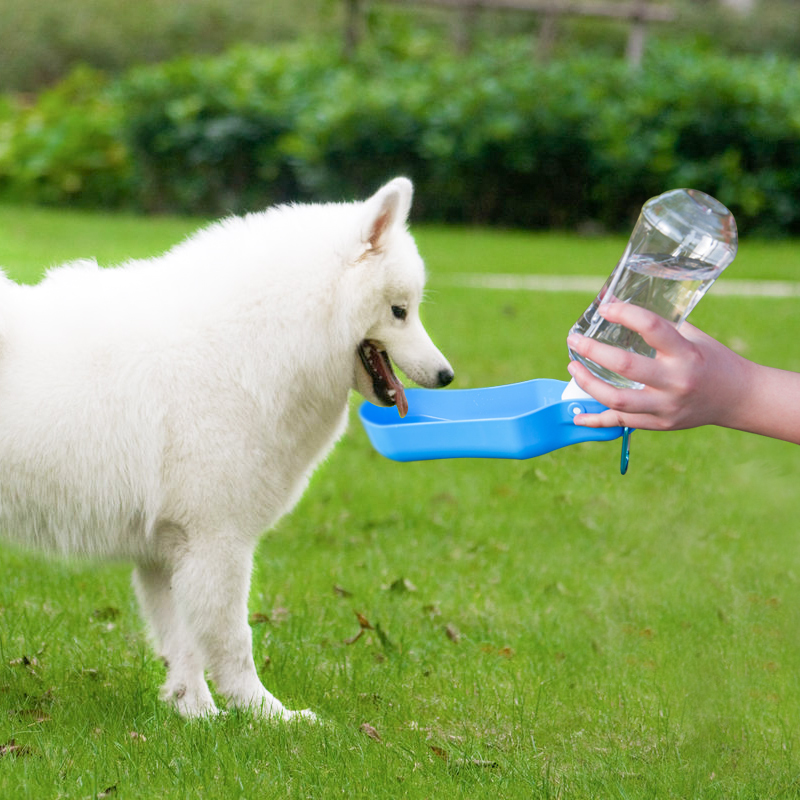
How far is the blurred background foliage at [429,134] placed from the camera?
1416 cm

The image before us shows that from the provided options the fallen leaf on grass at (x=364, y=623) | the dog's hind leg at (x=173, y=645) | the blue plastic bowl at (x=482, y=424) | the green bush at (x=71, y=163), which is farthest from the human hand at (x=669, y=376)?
the green bush at (x=71, y=163)

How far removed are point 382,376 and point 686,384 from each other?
1.18 metres

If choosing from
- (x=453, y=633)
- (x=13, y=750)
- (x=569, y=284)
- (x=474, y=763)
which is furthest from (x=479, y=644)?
(x=569, y=284)

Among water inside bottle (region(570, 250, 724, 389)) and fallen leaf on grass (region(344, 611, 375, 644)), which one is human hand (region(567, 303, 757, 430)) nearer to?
water inside bottle (region(570, 250, 724, 389))

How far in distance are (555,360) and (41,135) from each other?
12.7m

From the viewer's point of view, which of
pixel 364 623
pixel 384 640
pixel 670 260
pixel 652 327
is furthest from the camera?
pixel 364 623

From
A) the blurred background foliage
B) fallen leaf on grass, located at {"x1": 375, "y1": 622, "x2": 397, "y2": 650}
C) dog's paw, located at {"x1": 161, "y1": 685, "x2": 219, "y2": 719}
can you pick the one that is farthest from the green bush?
dog's paw, located at {"x1": 161, "y1": 685, "x2": 219, "y2": 719}

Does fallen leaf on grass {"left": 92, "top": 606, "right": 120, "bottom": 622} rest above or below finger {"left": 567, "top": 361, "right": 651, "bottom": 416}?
below

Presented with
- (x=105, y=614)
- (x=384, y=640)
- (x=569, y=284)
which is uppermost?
(x=384, y=640)

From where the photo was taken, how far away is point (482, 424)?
2.95 metres

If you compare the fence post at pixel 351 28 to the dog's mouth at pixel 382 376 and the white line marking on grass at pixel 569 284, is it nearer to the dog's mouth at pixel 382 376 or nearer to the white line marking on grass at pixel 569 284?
the white line marking on grass at pixel 569 284

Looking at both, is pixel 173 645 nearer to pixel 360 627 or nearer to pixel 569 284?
pixel 360 627

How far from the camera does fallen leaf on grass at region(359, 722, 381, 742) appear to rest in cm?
293

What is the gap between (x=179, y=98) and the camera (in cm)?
1566
